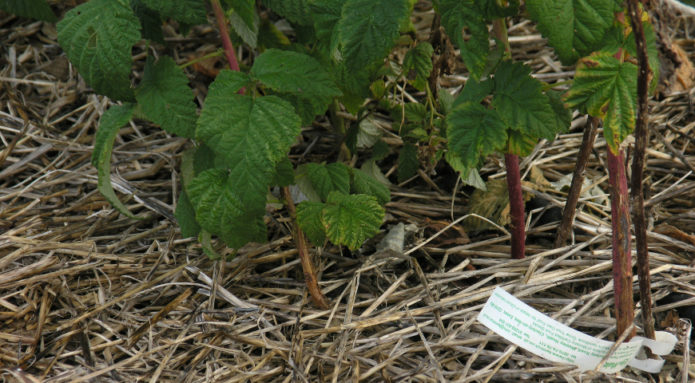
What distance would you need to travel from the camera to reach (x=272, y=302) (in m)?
1.51

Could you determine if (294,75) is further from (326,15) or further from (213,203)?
(213,203)

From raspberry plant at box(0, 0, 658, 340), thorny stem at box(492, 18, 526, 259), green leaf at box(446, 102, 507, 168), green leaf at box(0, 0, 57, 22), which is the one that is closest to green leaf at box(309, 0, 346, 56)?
raspberry plant at box(0, 0, 658, 340)

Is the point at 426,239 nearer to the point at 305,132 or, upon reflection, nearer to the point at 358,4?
the point at 305,132

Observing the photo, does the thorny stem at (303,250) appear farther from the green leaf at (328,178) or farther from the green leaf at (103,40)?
the green leaf at (103,40)

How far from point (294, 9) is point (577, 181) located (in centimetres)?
74

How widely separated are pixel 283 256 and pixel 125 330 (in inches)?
16.4

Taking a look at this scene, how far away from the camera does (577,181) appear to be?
1.44 m

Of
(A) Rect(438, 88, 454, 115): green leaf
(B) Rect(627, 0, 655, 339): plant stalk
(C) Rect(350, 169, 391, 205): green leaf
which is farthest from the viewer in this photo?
(A) Rect(438, 88, 454, 115): green leaf

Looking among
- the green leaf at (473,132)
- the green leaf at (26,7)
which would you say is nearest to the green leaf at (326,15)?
the green leaf at (473,132)

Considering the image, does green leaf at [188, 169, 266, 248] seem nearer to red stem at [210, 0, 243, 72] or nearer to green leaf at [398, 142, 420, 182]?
red stem at [210, 0, 243, 72]

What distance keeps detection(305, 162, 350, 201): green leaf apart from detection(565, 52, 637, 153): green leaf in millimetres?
534

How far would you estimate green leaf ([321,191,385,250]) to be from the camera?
1287 millimetres

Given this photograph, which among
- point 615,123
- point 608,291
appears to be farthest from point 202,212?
point 608,291

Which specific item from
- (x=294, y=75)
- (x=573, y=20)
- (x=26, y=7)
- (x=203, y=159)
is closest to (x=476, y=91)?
(x=573, y=20)
